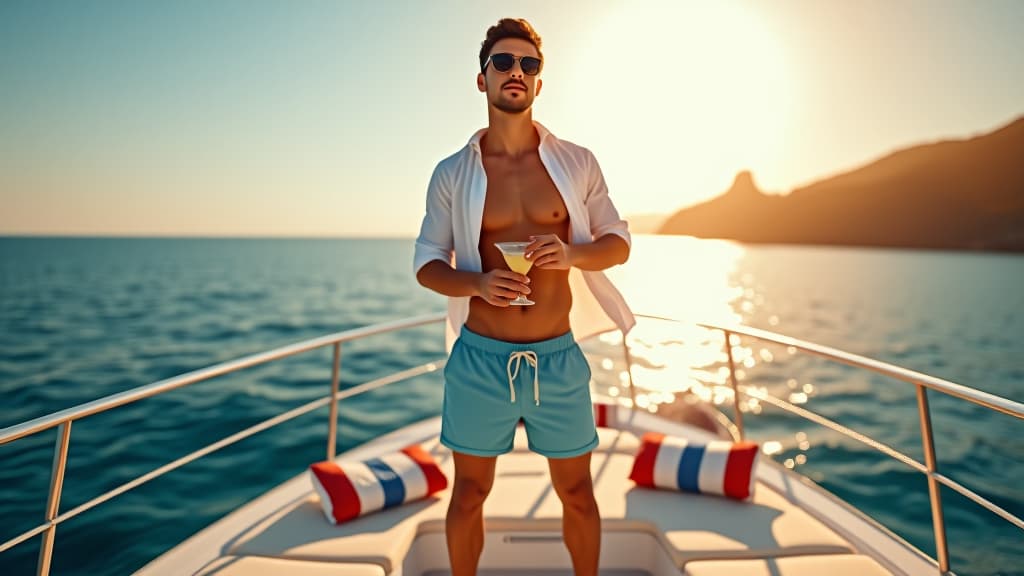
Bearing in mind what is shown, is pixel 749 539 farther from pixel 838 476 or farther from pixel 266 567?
pixel 838 476

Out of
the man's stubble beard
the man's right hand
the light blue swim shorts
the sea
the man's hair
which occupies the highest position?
the man's hair

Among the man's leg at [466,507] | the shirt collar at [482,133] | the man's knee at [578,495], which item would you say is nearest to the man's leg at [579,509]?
the man's knee at [578,495]

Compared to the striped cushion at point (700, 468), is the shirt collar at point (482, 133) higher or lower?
higher

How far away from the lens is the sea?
21.0 feet

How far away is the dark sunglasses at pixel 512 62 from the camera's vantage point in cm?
170

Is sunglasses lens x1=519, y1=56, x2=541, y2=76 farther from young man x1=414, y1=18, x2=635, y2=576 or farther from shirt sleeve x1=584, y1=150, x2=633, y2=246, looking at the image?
shirt sleeve x1=584, y1=150, x2=633, y2=246

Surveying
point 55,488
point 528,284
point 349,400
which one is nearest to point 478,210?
point 528,284

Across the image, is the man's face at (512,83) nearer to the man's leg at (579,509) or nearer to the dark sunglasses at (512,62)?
the dark sunglasses at (512,62)

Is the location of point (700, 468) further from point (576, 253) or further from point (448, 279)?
point (448, 279)

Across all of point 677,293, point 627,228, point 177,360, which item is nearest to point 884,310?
point 677,293

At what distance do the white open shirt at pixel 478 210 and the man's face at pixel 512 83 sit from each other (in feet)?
0.47

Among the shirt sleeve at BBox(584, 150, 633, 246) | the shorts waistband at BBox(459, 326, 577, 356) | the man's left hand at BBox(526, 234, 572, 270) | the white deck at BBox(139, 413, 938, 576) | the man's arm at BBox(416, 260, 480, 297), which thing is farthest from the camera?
the white deck at BBox(139, 413, 938, 576)

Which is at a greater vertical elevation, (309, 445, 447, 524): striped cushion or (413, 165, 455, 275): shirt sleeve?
(413, 165, 455, 275): shirt sleeve

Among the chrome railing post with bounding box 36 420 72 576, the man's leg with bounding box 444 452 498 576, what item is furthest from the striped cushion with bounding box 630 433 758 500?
the chrome railing post with bounding box 36 420 72 576
